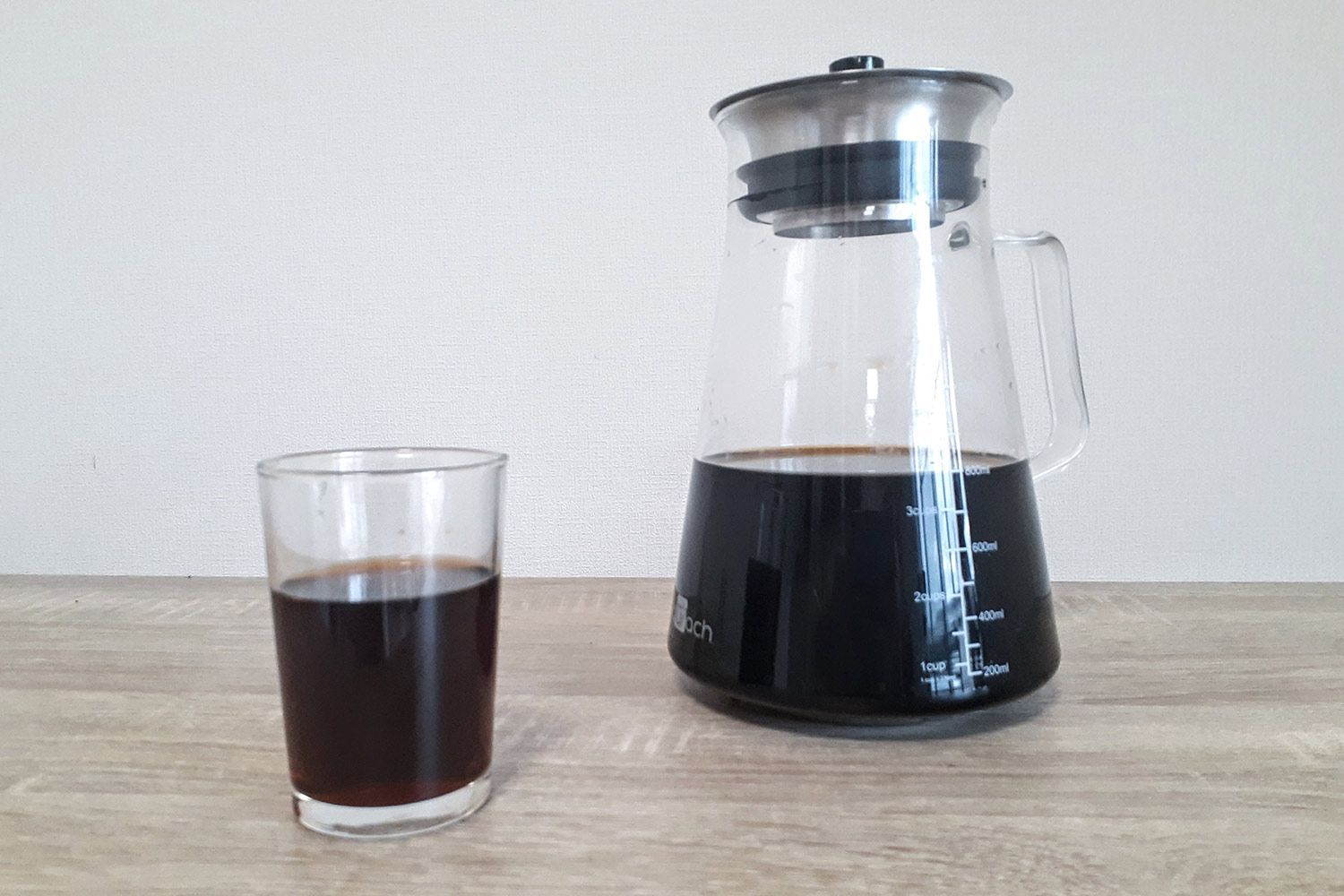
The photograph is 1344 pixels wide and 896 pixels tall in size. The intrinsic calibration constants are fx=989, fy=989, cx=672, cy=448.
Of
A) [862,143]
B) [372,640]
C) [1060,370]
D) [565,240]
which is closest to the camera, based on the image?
[372,640]

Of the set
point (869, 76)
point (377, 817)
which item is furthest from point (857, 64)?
point (377, 817)

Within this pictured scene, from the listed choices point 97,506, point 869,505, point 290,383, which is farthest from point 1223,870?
point 97,506

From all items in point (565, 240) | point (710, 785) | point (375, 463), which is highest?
point (565, 240)

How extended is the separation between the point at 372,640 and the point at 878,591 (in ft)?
0.79

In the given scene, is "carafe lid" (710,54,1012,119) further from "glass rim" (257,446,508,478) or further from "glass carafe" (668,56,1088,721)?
"glass rim" (257,446,508,478)

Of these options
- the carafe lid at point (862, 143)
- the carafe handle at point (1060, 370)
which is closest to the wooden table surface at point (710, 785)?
the carafe handle at point (1060, 370)

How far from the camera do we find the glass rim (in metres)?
0.41

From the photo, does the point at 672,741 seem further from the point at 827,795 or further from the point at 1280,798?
the point at 1280,798

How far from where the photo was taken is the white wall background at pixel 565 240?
853 mm

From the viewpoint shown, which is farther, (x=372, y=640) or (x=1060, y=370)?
(x=1060, y=370)

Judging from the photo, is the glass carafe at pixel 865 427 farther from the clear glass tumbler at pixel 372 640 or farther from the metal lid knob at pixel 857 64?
the clear glass tumbler at pixel 372 640

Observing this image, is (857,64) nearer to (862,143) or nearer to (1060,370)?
(862,143)

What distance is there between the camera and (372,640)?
1.32 feet

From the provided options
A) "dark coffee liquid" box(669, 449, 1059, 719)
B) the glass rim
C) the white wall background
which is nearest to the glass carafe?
"dark coffee liquid" box(669, 449, 1059, 719)
